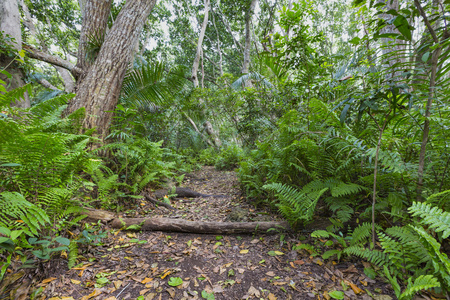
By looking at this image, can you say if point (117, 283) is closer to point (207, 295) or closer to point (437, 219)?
point (207, 295)

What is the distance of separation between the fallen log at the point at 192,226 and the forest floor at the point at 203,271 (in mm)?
66

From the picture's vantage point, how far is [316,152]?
7.27ft

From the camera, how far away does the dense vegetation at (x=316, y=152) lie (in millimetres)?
1340

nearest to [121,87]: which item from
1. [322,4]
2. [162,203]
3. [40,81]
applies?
[162,203]

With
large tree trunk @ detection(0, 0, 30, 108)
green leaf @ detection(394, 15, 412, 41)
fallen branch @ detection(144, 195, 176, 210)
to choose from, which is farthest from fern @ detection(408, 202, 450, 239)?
large tree trunk @ detection(0, 0, 30, 108)

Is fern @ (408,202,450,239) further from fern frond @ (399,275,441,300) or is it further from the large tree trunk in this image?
the large tree trunk

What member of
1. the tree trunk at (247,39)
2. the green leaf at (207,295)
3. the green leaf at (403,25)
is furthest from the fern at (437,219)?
the tree trunk at (247,39)

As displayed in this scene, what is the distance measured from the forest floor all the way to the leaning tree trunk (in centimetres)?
188

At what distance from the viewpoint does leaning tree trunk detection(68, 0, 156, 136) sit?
10.0 ft

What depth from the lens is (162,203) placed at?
321 cm

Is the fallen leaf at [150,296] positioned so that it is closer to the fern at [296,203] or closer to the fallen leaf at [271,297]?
the fallen leaf at [271,297]

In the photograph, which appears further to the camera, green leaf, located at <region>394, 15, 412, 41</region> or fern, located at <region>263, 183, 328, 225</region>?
fern, located at <region>263, 183, 328, 225</region>

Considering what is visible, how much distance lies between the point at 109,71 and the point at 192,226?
2971 millimetres

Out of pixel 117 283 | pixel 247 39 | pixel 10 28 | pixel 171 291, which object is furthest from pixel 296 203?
pixel 247 39
